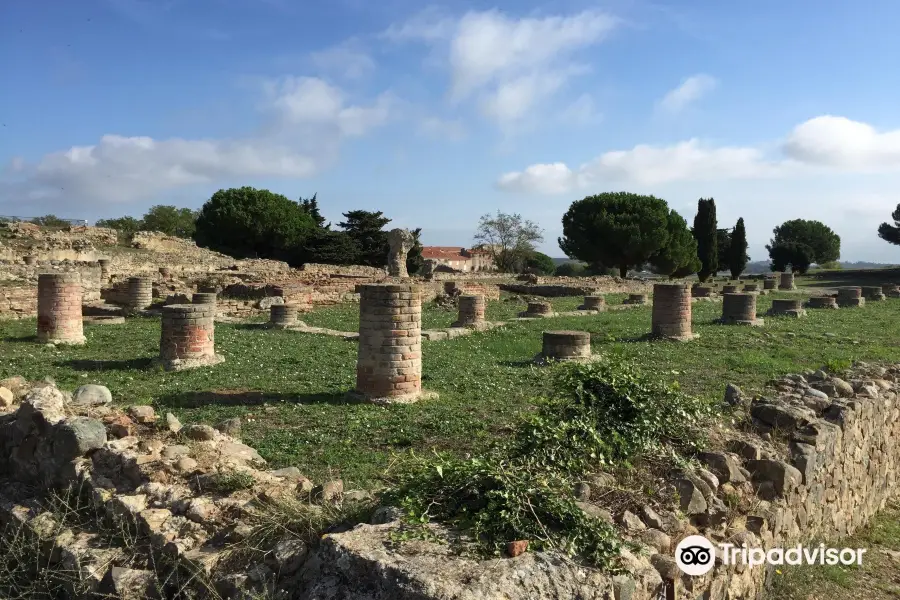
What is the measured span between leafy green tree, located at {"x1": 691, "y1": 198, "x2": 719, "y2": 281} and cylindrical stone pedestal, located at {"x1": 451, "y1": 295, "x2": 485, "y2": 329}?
42440 millimetres

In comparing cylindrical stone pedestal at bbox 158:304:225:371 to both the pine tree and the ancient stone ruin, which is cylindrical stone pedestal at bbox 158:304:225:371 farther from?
the pine tree

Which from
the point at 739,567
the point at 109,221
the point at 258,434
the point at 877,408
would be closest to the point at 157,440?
the point at 258,434

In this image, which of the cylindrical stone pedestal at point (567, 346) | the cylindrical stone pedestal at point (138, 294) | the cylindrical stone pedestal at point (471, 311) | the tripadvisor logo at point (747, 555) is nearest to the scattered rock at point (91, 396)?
the tripadvisor logo at point (747, 555)

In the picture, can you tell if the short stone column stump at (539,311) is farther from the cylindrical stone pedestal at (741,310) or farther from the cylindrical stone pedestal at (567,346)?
the cylindrical stone pedestal at (567,346)

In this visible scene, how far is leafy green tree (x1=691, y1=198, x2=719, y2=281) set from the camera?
54.6 meters

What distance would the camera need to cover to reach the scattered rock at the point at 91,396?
20.4ft

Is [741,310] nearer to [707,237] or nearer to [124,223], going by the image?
[707,237]

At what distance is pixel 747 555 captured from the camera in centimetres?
427

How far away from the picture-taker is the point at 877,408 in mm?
7281

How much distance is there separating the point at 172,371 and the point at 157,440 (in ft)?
18.2

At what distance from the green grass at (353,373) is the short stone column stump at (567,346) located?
0.53 m

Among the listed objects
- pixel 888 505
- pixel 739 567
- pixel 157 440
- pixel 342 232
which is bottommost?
pixel 888 505

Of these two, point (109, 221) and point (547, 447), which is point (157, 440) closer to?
point (547, 447)

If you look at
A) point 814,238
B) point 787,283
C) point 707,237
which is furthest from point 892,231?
point 787,283
